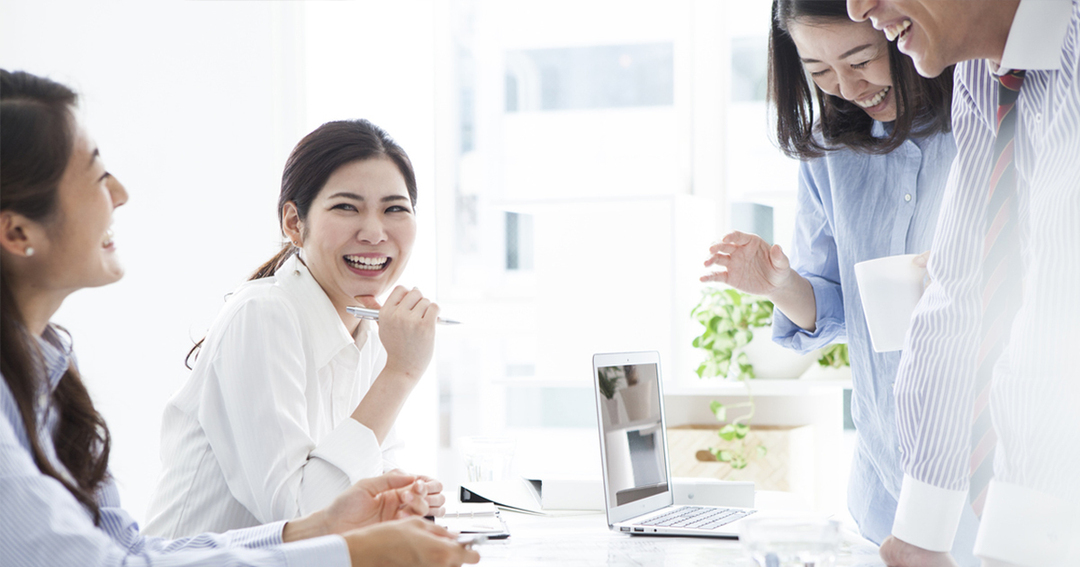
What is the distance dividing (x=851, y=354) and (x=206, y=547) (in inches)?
44.7

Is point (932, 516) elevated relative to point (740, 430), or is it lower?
elevated

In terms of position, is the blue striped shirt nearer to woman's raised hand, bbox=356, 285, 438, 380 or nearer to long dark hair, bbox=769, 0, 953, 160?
woman's raised hand, bbox=356, 285, 438, 380

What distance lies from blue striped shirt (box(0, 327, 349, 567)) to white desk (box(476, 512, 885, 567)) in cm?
32

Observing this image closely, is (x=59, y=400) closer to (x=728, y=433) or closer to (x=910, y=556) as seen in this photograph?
(x=910, y=556)

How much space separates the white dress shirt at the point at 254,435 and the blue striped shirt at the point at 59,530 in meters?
0.27

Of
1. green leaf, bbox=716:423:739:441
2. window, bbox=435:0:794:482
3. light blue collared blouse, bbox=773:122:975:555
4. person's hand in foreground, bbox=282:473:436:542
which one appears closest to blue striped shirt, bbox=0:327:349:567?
person's hand in foreground, bbox=282:473:436:542

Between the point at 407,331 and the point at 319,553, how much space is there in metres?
0.64

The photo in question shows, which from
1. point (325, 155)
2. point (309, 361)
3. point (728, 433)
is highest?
point (325, 155)

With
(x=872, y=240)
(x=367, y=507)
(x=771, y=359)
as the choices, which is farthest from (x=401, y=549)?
(x=771, y=359)

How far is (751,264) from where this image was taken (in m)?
1.64

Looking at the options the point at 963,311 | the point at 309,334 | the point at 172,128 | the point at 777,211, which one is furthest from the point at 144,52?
the point at 963,311

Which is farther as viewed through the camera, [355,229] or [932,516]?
[355,229]

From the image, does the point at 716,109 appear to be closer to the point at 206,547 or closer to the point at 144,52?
the point at 144,52

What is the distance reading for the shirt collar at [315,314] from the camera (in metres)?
1.54
